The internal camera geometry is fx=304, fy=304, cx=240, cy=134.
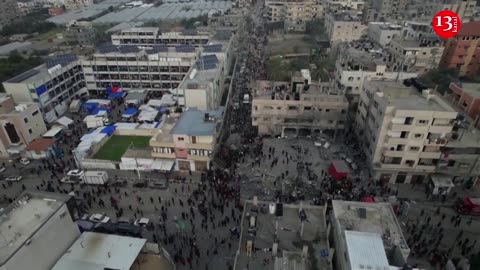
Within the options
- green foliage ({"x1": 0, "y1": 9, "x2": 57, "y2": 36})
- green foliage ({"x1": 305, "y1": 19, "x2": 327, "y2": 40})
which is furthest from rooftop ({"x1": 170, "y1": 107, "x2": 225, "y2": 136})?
green foliage ({"x1": 0, "y1": 9, "x2": 57, "y2": 36})

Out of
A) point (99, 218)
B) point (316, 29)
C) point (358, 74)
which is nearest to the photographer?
point (99, 218)

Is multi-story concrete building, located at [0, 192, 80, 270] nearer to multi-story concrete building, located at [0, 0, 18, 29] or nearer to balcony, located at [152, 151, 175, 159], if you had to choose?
balcony, located at [152, 151, 175, 159]

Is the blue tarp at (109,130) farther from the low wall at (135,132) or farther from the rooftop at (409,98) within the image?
the rooftop at (409,98)

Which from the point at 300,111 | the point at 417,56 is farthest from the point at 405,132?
Result: the point at 417,56

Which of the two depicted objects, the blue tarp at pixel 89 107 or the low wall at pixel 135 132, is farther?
the blue tarp at pixel 89 107

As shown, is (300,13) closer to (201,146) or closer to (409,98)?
(409,98)

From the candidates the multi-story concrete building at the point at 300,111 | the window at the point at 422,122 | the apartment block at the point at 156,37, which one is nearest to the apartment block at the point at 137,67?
the apartment block at the point at 156,37
